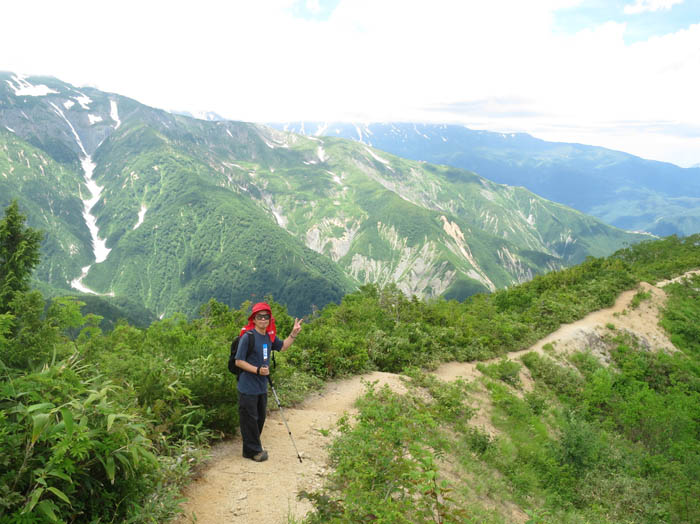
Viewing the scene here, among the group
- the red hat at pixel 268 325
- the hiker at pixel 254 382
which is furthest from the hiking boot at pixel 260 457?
the red hat at pixel 268 325

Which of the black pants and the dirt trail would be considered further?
the black pants

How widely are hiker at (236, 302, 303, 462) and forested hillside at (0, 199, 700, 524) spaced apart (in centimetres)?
96

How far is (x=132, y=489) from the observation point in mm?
4699

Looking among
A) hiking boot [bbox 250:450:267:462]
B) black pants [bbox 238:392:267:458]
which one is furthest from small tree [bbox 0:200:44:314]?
hiking boot [bbox 250:450:267:462]

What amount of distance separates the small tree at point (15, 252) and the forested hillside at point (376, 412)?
8cm

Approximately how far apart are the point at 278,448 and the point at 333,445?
4.01 feet

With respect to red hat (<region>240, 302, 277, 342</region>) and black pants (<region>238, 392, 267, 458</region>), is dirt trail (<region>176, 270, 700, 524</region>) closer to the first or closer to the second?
black pants (<region>238, 392, 267, 458</region>)

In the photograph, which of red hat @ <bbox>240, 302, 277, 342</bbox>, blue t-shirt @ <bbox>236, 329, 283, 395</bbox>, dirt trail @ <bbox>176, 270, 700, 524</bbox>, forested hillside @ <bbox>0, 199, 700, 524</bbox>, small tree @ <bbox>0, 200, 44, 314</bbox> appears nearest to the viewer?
forested hillside @ <bbox>0, 199, 700, 524</bbox>

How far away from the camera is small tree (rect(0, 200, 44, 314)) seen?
787 inches

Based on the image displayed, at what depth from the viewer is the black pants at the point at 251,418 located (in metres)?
7.61

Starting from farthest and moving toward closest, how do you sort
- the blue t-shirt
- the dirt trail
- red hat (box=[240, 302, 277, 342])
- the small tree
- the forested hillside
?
the small tree → red hat (box=[240, 302, 277, 342]) → the blue t-shirt → the dirt trail → the forested hillside

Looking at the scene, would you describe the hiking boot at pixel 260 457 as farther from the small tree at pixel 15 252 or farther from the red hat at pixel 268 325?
the small tree at pixel 15 252

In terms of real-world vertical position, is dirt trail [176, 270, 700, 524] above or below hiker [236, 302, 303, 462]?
below

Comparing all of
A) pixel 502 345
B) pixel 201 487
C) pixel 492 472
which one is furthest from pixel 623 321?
pixel 201 487
